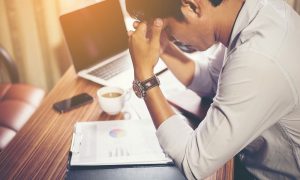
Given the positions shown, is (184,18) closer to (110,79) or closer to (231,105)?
(231,105)

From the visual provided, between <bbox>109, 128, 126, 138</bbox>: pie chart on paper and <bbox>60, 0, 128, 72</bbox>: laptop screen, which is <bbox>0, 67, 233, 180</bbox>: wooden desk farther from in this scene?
<bbox>60, 0, 128, 72</bbox>: laptop screen

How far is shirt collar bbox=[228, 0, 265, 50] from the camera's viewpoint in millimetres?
976

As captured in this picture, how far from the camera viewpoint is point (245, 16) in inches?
38.6

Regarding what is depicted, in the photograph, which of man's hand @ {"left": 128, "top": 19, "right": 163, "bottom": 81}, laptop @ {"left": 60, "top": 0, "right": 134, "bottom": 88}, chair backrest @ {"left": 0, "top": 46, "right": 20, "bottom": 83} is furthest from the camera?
chair backrest @ {"left": 0, "top": 46, "right": 20, "bottom": 83}

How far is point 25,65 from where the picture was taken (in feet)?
8.25

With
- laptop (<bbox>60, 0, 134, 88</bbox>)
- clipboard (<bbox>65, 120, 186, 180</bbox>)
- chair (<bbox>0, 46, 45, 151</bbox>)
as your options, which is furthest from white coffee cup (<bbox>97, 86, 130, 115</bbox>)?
chair (<bbox>0, 46, 45, 151</bbox>)

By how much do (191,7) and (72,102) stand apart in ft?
2.01

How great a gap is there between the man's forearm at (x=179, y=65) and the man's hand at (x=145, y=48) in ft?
1.02

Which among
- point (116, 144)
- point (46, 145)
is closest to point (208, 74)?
point (116, 144)

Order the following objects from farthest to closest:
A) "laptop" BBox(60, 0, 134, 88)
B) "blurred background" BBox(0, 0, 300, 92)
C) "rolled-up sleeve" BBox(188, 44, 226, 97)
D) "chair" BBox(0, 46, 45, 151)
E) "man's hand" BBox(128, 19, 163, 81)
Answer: "blurred background" BBox(0, 0, 300, 92)
"chair" BBox(0, 46, 45, 151)
"laptop" BBox(60, 0, 134, 88)
"rolled-up sleeve" BBox(188, 44, 226, 97)
"man's hand" BBox(128, 19, 163, 81)

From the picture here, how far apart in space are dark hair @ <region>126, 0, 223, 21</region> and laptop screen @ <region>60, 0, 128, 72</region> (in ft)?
1.74

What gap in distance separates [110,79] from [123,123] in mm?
370

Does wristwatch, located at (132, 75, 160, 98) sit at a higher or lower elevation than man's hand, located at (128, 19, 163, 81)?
lower

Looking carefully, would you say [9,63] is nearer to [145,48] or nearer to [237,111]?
[145,48]
